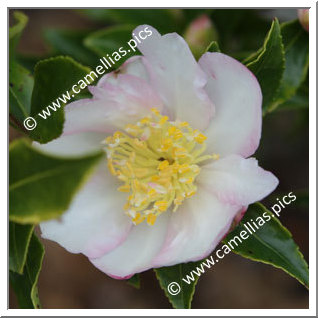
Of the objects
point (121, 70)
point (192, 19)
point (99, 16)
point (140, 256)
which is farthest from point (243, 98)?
point (99, 16)

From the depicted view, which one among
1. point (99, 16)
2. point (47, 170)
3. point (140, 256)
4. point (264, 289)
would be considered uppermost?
point (99, 16)

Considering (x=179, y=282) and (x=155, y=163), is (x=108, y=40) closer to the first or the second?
(x=155, y=163)

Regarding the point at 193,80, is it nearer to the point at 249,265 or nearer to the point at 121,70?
the point at 121,70

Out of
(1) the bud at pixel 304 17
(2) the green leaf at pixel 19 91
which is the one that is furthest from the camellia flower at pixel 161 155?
(1) the bud at pixel 304 17

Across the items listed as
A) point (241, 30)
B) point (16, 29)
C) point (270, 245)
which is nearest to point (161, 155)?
point (270, 245)

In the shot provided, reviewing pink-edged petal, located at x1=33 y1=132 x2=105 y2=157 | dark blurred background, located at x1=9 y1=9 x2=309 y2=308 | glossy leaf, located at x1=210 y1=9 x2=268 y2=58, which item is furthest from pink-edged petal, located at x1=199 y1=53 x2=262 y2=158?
dark blurred background, located at x1=9 y1=9 x2=309 y2=308

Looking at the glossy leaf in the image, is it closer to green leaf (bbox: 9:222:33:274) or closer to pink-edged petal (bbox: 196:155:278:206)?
pink-edged petal (bbox: 196:155:278:206)

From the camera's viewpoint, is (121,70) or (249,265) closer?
(121,70)
